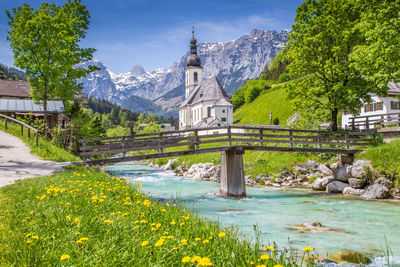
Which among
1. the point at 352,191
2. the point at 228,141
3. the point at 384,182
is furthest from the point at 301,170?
the point at 228,141

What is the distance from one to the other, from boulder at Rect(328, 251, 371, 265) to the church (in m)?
68.2

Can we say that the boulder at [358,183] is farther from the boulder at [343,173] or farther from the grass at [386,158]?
the grass at [386,158]

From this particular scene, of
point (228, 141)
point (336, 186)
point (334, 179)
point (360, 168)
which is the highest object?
point (228, 141)

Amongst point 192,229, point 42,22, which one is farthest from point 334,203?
point 42,22

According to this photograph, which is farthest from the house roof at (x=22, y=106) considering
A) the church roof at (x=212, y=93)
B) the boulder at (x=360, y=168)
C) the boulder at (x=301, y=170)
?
the church roof at (x=212, y=93)

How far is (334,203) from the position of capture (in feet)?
54.6

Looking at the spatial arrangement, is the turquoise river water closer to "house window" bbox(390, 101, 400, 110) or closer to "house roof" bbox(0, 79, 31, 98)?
"house window" bbox(390, 101, 400, 110)

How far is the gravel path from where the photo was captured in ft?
45.1

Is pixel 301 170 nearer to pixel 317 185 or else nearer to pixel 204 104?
pixel 317 185

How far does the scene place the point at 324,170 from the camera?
24391 mm

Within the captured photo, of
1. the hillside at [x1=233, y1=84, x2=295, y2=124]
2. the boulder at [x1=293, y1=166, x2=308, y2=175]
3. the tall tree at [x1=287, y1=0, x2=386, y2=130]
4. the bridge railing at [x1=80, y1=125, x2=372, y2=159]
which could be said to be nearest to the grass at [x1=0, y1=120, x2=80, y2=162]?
the bridge railing at [x1=80, y1=125, x2=372, y2=159]

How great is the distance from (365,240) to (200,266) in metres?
9.24

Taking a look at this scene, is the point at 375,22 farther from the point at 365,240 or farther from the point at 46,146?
the point at 46,146

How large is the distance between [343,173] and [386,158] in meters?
2.79
